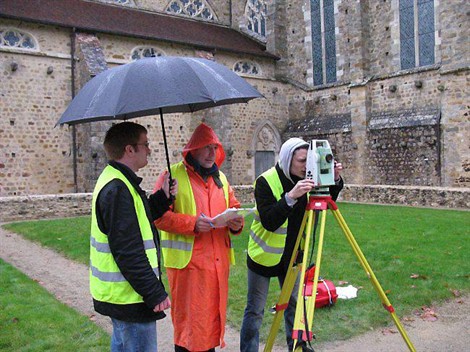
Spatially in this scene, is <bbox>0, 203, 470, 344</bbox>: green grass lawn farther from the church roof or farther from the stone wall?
the church roof

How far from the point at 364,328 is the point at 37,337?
3.10 meters

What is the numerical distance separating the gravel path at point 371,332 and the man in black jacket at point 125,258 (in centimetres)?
177

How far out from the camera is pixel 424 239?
830 cm

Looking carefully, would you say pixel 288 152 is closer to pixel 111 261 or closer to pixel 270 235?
pixel 270 235

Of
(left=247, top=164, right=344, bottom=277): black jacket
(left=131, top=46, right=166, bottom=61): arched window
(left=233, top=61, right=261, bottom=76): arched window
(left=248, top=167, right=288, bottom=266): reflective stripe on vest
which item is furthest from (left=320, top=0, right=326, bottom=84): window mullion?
(left=248, top=167, right=288, bottom=266): reflective stripe on vest

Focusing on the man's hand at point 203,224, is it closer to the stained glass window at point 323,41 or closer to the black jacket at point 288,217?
the black jacket at point 288,217

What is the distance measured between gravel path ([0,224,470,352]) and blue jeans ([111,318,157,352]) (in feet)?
5.53

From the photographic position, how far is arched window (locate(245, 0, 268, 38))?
23672 millimetres

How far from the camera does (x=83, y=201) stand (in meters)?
13.4

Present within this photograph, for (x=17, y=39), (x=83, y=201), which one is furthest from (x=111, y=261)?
(x=17, y=39)

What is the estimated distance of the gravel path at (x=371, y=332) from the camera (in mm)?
4129

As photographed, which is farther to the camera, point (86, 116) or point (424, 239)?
point (424, 239)

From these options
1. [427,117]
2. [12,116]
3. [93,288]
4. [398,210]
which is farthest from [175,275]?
[427,117]

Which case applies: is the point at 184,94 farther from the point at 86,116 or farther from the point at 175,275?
the point at 175,275
